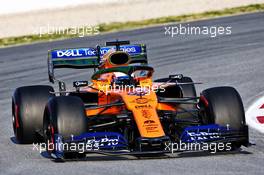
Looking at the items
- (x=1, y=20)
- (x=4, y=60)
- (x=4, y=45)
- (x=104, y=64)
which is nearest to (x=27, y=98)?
(x=104, y=64)

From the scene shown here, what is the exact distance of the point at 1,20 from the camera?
27094 mm

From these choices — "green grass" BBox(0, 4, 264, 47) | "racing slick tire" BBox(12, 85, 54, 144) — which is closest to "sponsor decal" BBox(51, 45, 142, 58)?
"racing slick tire" BBox(12, 85, 54, 144)

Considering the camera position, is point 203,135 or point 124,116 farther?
point 124,116

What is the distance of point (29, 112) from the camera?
12203 millimetres

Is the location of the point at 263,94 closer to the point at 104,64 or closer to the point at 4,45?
the point at 104,64

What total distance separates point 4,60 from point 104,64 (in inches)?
381

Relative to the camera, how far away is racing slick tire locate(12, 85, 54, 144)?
1221cm
